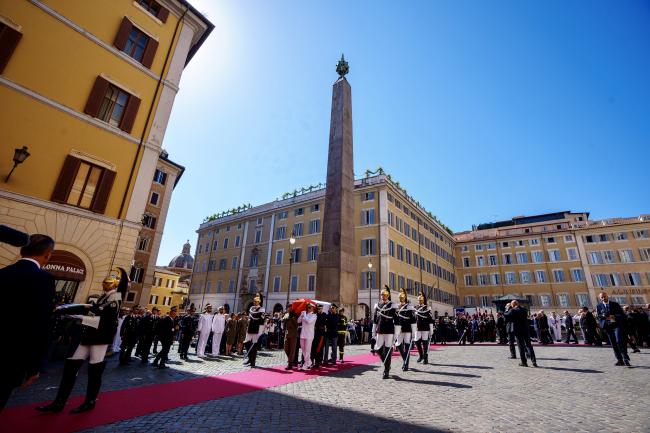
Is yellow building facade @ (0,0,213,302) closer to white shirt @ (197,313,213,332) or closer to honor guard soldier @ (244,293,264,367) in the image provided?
white shirt @ (197,313,213,332)

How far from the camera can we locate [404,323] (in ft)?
25.1

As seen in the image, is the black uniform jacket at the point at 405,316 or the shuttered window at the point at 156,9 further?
the shuttered window at the point at 156,9

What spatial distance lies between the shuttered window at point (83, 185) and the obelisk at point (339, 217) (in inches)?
358

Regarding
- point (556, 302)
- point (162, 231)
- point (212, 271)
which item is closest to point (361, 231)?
A: point (162, 231)

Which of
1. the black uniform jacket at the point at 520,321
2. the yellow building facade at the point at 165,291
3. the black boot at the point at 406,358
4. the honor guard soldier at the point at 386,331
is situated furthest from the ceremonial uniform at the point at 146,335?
the yellow building facade at the point at 165,291

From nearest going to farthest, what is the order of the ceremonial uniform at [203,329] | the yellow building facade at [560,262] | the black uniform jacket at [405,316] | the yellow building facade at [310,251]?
1. the black uniform jacket at [405,316]
2. the ceremonial uniform at [203,329]
3. the yellow building facade at [310,251]
4. the yellow building facade at [560,262]

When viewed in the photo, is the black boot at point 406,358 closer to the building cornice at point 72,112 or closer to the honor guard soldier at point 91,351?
the honor guard soldier at point 91,351

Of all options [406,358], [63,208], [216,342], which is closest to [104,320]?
[406,358]

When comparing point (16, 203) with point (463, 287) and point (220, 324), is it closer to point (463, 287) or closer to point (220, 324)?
point (220, 324)

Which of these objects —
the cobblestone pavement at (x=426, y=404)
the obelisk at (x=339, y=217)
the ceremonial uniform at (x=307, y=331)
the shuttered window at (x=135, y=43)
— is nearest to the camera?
the cobblestone pavement at (x=426, y=404)

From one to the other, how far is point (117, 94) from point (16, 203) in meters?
5.61

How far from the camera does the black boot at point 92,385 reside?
412 centimetres

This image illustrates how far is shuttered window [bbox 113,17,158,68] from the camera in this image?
12734mm

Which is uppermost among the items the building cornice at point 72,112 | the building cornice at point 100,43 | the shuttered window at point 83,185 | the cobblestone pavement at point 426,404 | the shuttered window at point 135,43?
the shuttered window at point 135,43
